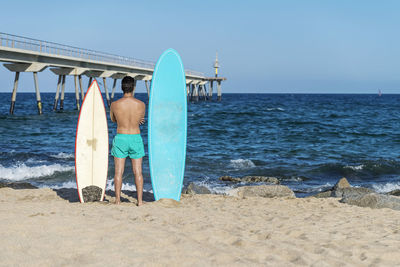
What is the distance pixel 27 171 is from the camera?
32.6ft

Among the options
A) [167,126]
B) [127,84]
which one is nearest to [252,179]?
[167,126]

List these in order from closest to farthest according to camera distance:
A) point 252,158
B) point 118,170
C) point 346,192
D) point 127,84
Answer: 1. point 127,84
2. point 118,170
3. point 346,192
4. point 252,158

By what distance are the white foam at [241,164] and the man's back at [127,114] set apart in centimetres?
657

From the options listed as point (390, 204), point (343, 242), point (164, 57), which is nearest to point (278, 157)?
point (390, 204)

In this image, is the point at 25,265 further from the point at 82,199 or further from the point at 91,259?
the point at 82,199

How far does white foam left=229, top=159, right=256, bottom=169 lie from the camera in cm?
1158

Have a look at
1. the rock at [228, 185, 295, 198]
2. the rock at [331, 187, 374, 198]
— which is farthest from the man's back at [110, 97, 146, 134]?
the rock at [331, 187, 374, 198]

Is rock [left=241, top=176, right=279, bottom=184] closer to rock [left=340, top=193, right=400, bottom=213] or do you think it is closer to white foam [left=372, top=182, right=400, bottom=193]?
white foam [left=372, top=182, right=400, bottom=193]

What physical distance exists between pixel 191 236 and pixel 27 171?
749cm

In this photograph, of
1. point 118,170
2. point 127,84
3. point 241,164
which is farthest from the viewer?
point 241,164

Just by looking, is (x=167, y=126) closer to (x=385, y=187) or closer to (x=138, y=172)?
(x=138, y=172)

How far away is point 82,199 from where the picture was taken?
19.0 ft

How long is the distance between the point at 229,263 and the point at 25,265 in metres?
1.52

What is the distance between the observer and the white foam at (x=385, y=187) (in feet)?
29.5
